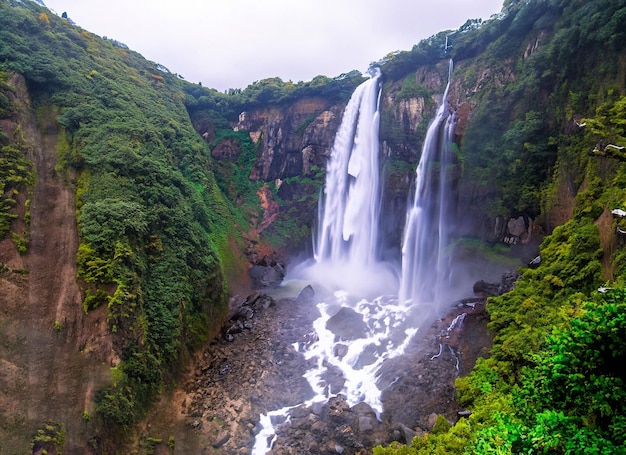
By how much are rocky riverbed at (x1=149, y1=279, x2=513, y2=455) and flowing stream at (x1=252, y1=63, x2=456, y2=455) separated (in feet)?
1.72

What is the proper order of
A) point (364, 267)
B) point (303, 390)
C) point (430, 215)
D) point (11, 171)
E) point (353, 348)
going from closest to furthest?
point (303, 390) < point (11, 171) < point (353, 348) < point (430, 215) < point (364, 267)

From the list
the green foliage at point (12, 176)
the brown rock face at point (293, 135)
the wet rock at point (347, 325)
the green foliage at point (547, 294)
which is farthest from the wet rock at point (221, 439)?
the brown rock face at point (293, 135)

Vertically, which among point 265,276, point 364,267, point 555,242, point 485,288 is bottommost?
→ point 265,276

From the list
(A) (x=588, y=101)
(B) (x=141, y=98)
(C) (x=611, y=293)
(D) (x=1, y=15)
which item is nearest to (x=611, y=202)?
(A) (x=588, y=101)

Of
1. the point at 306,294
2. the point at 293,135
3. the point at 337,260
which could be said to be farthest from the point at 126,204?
the point at 293,135

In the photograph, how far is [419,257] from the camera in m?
25.8

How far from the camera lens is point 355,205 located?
31625mm

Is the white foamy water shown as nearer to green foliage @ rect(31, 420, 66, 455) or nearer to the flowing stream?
the flowing stream

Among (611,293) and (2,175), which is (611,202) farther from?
(2,175)

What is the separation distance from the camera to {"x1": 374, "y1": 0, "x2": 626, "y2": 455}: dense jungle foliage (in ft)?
17.0

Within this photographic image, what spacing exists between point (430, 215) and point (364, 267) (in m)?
6.46

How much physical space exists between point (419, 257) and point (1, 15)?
A: 30.5 meters

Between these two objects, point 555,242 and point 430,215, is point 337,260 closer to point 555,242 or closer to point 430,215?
point 430,215

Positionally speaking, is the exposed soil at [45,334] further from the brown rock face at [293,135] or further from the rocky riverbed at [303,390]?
the brown rock face at [293,135]
